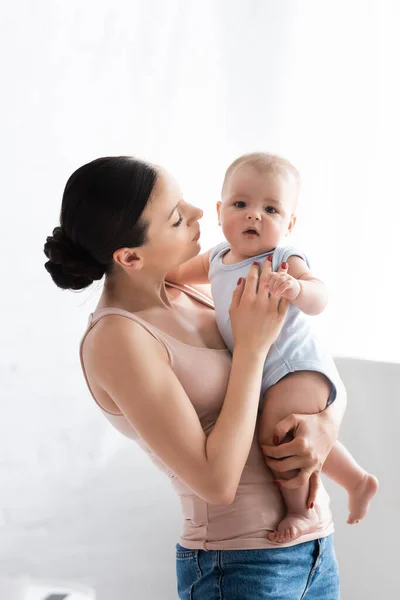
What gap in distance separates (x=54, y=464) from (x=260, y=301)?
1256 millimetres

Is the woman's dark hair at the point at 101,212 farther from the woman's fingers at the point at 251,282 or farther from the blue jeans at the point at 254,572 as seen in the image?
the blue jeans at the point at 254,572

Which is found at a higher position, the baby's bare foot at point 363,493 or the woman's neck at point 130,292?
the woman's neck at point 130,292

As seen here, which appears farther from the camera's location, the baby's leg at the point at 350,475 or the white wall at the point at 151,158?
the white wall at the point at 151,158

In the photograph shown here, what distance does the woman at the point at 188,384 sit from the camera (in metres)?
1.37

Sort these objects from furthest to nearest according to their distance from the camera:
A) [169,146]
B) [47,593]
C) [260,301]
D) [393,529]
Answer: [169,146], [393,529], [47,593], [260,301]

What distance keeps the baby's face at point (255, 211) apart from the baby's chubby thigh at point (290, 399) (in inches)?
10.8

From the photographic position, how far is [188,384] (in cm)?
145

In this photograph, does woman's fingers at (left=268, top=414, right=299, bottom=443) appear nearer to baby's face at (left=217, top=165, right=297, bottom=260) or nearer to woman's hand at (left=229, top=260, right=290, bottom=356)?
woman's hand at (left=229, top=260, right=290, bottom=356)

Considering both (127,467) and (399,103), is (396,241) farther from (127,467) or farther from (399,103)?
(127,467)

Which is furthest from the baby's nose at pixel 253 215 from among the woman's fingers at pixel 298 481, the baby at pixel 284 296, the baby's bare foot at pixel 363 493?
the baby's bare foot at pixel 363 493

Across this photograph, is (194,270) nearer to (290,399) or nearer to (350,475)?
(290,399)

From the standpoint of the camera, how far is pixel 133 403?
1.37 meters

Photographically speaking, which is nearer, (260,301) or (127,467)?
(260,301)

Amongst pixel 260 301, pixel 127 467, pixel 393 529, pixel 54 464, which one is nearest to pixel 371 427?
pixel 393 529
